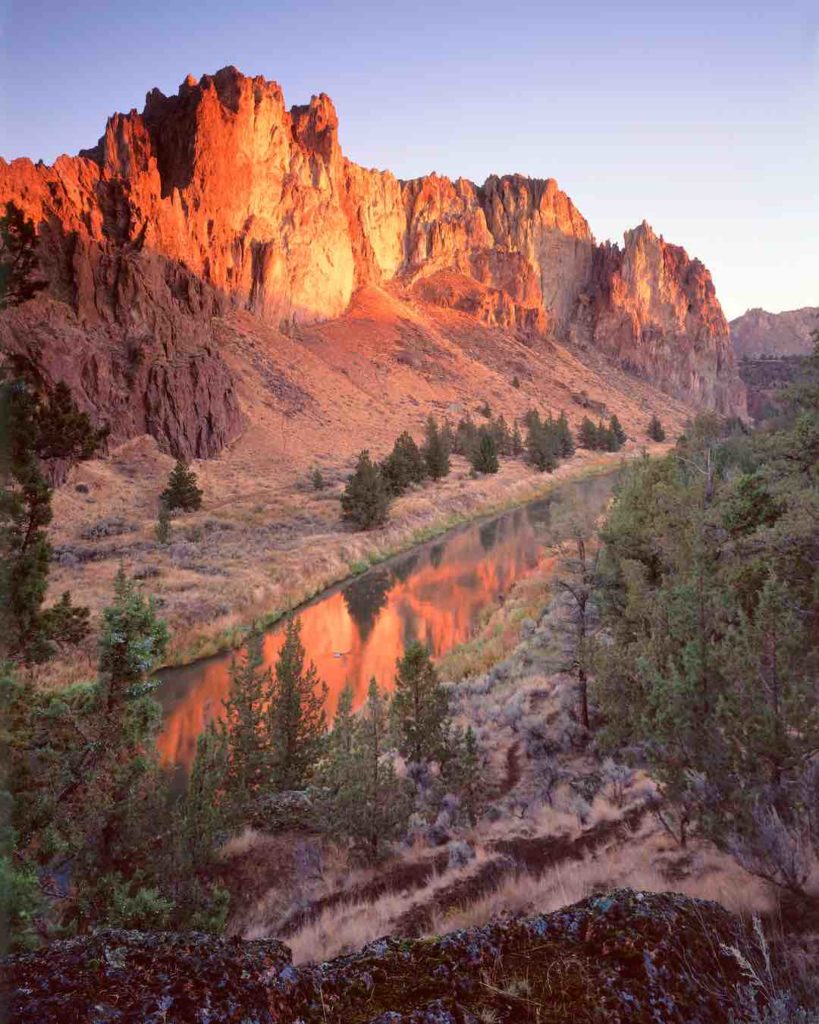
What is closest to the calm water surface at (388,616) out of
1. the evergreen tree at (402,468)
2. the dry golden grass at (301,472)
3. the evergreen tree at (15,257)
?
the dry golden grass at (301,472)

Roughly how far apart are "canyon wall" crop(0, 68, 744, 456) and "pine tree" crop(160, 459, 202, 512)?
845cm

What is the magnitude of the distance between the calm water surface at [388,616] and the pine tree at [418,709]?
199 inches

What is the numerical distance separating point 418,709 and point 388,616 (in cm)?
1257

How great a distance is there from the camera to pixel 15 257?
4.98 metres

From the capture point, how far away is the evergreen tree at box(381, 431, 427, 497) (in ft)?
136

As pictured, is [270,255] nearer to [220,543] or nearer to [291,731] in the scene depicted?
[220,543]

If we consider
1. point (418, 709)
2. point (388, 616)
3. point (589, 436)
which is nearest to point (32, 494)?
point (418, 709)

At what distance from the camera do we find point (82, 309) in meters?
45.7

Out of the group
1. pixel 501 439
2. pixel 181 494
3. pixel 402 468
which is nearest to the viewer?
pixel 181 494

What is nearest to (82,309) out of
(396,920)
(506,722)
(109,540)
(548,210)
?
(109,540)

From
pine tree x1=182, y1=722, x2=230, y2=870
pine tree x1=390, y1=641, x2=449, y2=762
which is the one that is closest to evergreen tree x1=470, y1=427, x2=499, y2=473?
pine tree x1=390, y1=641, x2=449, y2=762

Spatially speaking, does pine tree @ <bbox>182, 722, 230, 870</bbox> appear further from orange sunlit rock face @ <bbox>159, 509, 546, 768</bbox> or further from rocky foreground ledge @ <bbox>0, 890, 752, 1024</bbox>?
orange sunlit rock face @ <bbox>159, 509, 546, 768</bbox>

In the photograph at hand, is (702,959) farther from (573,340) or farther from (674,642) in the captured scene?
(573,340)

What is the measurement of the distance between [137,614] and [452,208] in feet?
475
